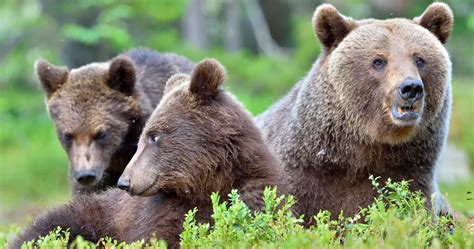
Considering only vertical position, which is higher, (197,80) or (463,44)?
(463,44)

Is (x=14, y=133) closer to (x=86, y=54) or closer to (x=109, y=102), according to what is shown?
(x=86, y=54)

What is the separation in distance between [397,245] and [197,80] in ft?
8.15

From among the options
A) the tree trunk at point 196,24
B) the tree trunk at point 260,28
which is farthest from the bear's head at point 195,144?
the tree trunk at point 260,28

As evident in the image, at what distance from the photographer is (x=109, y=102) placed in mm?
9828

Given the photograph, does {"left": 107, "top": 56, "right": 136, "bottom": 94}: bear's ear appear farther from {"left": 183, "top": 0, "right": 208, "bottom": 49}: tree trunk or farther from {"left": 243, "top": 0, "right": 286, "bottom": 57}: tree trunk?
{"left": 243, "top": 0, "right": 286, "bottom": 57}: tree trunk

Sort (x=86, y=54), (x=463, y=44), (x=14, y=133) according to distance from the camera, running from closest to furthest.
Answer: (x=86, y=54), (x=14, y=133), (x=463, y=44)

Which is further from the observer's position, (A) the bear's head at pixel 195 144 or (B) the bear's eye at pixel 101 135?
(B) the bear's eye at pixel 101 135

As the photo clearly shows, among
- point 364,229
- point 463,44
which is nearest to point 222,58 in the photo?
point 463,44

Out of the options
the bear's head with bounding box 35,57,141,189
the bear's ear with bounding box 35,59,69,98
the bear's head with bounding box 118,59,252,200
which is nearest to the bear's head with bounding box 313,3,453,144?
the bear's head with bounding box 118,59,252,200

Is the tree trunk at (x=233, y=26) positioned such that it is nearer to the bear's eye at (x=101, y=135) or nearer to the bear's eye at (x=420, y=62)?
the bear's eye at (x=101, y=135)

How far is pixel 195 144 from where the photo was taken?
6914 millimetres

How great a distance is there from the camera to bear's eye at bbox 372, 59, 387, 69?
7.69 metres

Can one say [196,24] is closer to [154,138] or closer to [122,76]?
[122,76]

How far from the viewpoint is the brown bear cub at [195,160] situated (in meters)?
6.81
